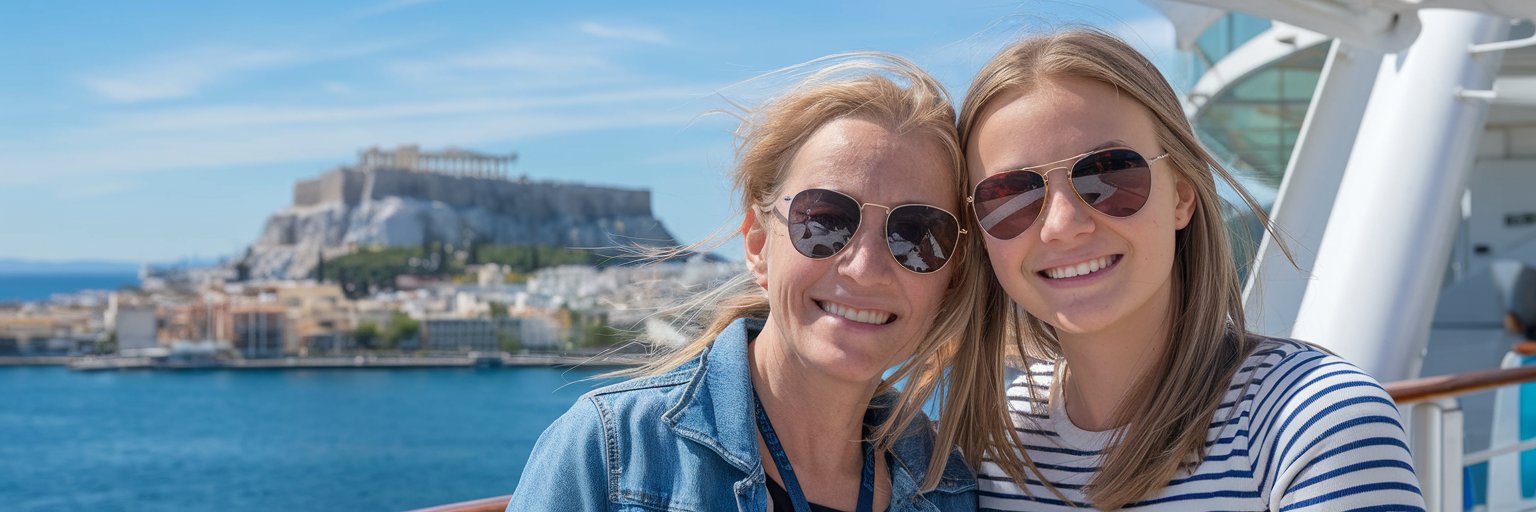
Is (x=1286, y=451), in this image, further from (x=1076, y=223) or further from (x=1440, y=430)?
(x=1440, y=430)

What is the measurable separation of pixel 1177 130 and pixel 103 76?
89555 mm

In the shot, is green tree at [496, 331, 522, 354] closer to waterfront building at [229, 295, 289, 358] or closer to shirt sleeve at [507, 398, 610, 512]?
waterfront building at [229, 295, 289, 358]

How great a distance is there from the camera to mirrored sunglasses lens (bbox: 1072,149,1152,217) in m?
1.03

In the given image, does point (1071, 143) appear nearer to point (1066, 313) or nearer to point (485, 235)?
point (1066, 313)

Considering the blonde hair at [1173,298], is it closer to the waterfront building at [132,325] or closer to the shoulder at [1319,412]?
the shoulder at [1319,412]

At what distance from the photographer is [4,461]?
1967 inches

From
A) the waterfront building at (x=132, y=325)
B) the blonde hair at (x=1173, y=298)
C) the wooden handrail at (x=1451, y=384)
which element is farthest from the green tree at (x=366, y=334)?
the blonde hair at (x=1173, y=298)

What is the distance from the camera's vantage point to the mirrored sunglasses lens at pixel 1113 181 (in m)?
1.03

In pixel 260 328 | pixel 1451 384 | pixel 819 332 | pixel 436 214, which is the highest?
pixel 436 214

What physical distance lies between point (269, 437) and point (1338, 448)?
52.9 m

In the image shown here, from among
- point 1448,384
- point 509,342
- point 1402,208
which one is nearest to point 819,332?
point 1448,384

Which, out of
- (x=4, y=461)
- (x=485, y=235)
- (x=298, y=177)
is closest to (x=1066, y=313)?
(x=4, y=461)

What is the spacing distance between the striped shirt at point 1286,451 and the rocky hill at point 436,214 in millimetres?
65849

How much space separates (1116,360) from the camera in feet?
3.62
